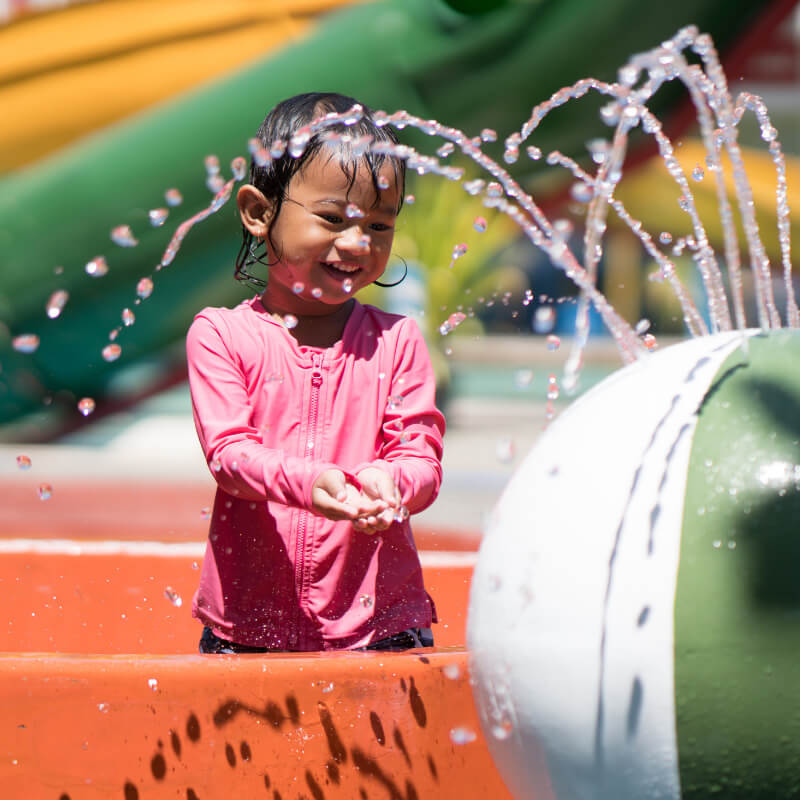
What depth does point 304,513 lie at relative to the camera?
2.17 meters

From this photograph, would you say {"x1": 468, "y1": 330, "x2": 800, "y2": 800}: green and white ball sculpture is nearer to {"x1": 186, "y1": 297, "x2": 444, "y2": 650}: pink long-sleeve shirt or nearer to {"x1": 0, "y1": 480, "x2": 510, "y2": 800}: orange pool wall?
{"x1": 0, "y1": 480, "x2": 510, "y2": 800}: orange pool wall

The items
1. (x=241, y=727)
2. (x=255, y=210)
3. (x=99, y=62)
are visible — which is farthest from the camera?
(x=99, y=62)

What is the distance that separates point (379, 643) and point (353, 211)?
0.75m

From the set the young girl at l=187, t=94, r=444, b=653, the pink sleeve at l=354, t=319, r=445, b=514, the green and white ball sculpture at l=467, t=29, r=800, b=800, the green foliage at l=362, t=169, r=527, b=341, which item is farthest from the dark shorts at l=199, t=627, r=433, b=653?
the green foliage at l=362, t=169, r=527, b=341

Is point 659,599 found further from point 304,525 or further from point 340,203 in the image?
point 340,203

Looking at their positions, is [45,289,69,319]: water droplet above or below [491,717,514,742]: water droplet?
above

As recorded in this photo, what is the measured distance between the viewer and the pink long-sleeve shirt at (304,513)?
2158 mm

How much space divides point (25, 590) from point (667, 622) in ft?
5.76

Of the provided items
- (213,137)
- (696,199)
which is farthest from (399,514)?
(696,199)

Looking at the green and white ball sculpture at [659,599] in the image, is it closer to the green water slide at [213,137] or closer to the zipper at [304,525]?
the zipper at [304,525]

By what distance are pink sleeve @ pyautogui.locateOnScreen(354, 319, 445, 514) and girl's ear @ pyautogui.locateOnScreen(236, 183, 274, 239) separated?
12.8 inches

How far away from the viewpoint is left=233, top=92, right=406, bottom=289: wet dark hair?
A: 215 cm

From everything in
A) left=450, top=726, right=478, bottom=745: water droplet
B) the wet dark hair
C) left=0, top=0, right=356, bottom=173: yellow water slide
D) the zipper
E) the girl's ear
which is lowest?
left=450, top=726, right=478, bottom=745: water droplet

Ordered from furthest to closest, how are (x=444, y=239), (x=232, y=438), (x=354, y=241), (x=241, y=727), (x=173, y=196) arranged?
(x=444, y=239), (x=173, y=196), (x=354, y=241), (x=232, y=438), (x=241, y=727)
